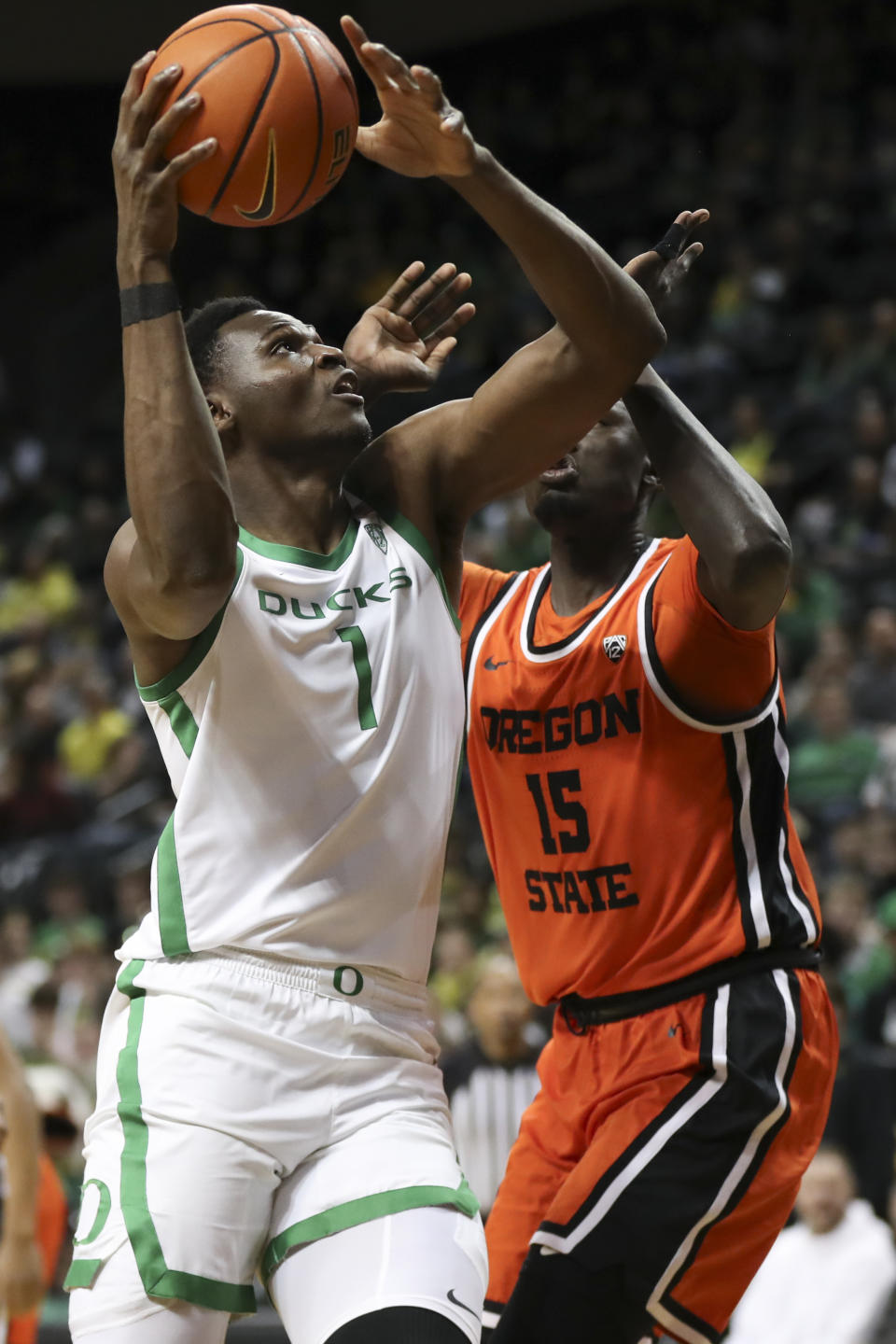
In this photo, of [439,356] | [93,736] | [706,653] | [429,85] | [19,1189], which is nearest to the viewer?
[429,85]

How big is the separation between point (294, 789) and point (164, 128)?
1.03 m

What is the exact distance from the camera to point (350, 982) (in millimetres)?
2721

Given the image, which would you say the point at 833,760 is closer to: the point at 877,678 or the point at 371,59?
the point at 877,678

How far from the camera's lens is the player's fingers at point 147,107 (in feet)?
8.62

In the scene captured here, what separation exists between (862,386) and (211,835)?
9483 millimetres

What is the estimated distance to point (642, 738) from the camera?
348 cm

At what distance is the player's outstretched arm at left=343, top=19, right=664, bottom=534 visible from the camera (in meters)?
2.79

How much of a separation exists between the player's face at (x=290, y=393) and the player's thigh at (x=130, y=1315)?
136 centimetres

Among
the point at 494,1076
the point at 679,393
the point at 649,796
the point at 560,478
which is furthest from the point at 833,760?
the point at 649,796

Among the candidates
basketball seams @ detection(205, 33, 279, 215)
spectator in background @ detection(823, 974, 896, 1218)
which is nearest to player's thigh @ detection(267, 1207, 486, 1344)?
basketball seams @ detection(205, 33, 279, 215)

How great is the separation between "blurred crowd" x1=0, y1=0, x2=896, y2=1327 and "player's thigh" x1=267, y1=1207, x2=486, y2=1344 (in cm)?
391

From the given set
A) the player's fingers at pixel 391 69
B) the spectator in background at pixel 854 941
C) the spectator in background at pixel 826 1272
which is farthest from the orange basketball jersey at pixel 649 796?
the spectator in background at pixel 854 941

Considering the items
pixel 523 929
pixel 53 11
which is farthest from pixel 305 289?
pixel 523 929

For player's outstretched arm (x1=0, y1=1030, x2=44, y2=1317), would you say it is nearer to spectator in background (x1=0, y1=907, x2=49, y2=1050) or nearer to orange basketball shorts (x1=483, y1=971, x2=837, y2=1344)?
orange basketball shorts (x1=483, y1=971, x2=837, y2=1344)
